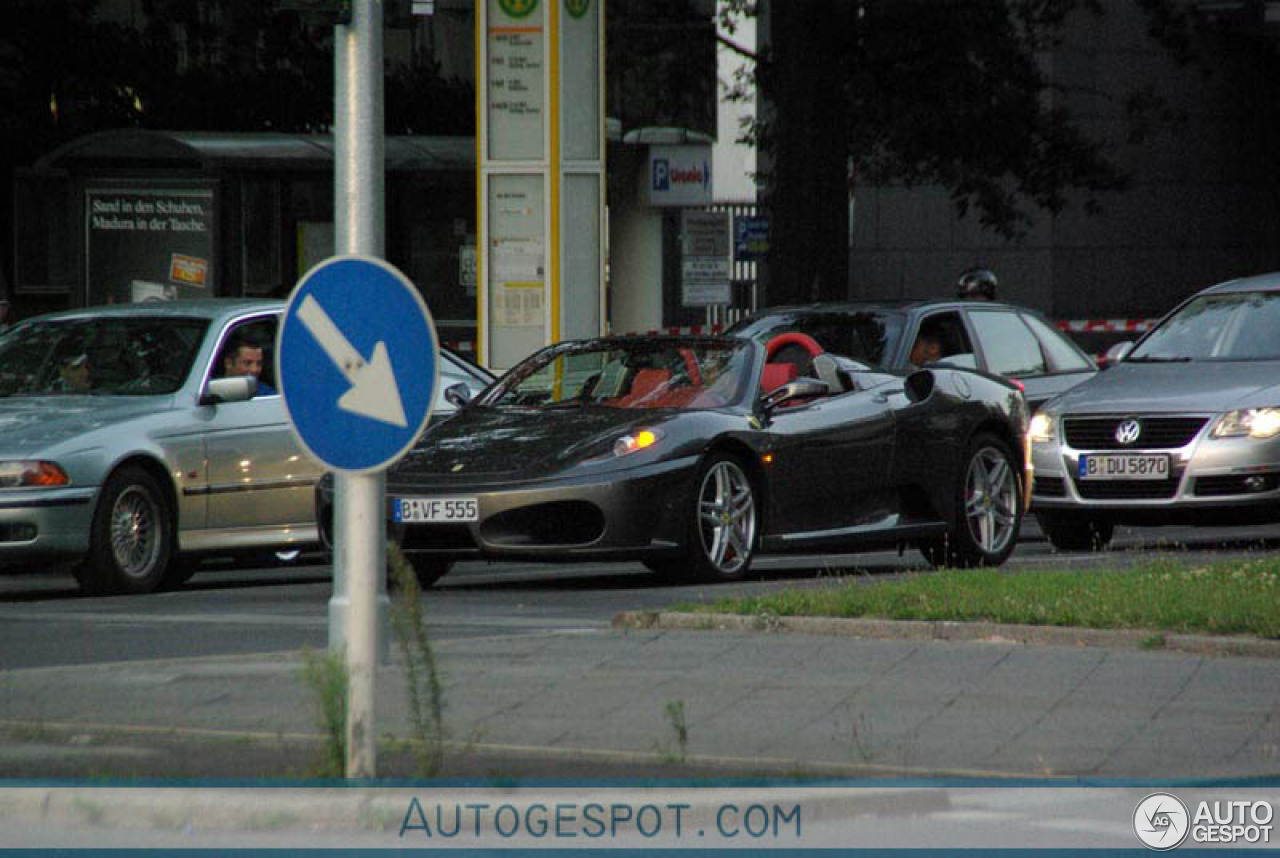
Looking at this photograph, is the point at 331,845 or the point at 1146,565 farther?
the point at 1146,565

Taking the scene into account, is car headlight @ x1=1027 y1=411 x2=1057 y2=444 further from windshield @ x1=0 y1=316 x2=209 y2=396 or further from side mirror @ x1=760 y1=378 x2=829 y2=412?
windshield @ x1=0 y1=316 x2=209 y2=396

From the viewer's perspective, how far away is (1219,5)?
101 ft

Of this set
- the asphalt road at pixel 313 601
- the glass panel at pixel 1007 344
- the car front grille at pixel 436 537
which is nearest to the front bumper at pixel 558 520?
the car front grille at pixel 436 537

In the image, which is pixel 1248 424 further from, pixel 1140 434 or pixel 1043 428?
pixel 1043 428

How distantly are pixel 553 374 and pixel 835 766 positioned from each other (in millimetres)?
7387

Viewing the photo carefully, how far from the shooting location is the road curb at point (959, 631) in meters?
9.73

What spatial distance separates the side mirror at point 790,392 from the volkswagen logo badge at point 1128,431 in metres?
2.71

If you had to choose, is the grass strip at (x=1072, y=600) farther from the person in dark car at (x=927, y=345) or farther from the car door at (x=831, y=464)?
the person in dark car at (x=927, y=345)

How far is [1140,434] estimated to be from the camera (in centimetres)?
1592

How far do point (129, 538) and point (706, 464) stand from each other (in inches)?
122

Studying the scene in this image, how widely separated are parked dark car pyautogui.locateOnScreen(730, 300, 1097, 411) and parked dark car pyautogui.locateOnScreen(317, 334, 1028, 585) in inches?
27.4

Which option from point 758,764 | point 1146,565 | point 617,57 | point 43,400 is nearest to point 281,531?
point 43,400

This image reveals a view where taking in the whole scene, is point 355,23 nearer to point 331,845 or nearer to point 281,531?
point 331,845

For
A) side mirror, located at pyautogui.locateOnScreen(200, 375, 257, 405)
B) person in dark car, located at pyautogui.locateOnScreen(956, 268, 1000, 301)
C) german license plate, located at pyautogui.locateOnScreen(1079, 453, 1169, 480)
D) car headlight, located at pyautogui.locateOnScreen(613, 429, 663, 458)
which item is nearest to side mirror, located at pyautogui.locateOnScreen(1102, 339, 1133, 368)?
german license plate, located at pyautogui.locateOnScreen(1079, 453, 1169, 480)
